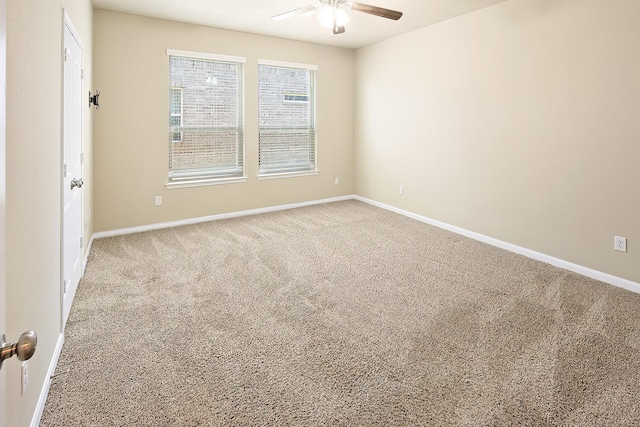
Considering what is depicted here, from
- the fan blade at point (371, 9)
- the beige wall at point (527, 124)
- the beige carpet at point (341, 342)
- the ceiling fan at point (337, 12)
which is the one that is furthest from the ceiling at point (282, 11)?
the beige carpet at point (341, 342)

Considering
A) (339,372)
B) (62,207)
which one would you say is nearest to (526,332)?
(339,372)

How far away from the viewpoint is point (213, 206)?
221 inches

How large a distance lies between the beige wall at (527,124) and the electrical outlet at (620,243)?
0.05 metres

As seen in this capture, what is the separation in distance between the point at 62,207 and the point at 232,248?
81.4 inches

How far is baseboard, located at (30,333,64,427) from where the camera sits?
174cm

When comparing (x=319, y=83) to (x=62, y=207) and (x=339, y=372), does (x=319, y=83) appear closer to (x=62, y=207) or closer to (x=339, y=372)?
(x=62, y=207)

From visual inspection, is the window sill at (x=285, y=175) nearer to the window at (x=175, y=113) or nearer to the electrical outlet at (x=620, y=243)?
the window at (x=175, y=113)

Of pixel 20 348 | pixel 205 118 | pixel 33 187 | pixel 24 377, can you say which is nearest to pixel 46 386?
pixel 24 377

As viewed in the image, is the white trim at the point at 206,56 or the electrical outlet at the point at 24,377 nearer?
the electrical outlet at the point at 24,377

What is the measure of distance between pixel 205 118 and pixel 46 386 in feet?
13.4

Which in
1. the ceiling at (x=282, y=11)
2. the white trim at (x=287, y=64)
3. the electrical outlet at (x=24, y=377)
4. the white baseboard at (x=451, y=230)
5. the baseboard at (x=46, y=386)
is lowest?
the baseboard at (x=46, y=386)

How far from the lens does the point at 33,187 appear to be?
1757 mm

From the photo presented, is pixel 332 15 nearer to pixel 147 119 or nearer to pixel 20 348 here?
pixel 147 119

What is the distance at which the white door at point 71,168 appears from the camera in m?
2.61
